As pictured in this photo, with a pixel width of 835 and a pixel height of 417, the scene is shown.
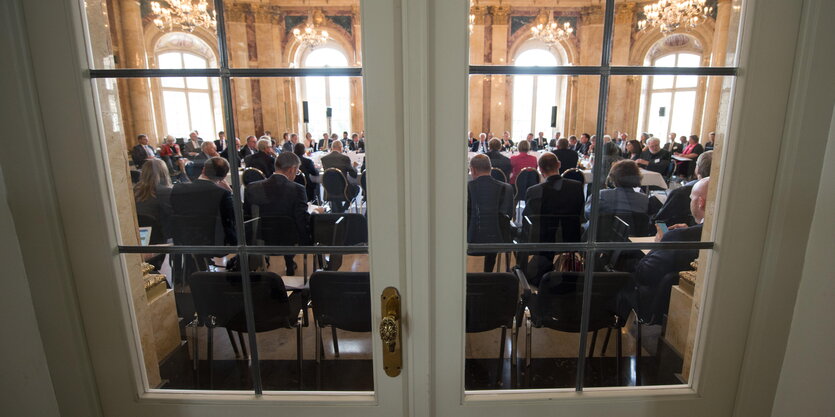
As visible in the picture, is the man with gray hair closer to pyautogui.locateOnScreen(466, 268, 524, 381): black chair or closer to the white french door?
the white french door

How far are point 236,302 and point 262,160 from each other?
0.40 meters

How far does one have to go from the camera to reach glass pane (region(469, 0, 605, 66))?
0.78 meters

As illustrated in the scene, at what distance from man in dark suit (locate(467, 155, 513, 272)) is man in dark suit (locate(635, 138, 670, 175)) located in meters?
0.44

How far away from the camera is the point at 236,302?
3.02 ft

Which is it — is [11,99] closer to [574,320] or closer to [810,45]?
[574,320]

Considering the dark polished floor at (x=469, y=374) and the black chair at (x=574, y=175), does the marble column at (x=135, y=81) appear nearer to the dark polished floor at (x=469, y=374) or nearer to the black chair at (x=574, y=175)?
the dark polished floor at (x=469, y=374)

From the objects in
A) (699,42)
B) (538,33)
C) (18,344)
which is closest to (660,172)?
(699,42)

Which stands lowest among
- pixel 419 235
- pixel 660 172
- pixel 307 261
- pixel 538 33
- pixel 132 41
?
pixel 307 261

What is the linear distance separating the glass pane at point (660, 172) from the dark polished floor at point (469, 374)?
35 centimetres

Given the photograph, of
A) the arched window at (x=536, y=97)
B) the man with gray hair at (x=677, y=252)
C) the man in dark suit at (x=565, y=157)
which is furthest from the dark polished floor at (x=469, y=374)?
the arched window at (x=536, y=97)

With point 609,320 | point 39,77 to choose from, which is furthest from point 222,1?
point 609,320

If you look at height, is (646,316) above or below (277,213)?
below

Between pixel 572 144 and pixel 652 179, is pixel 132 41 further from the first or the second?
pixel 652 179

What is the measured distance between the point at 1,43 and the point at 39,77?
8cm
